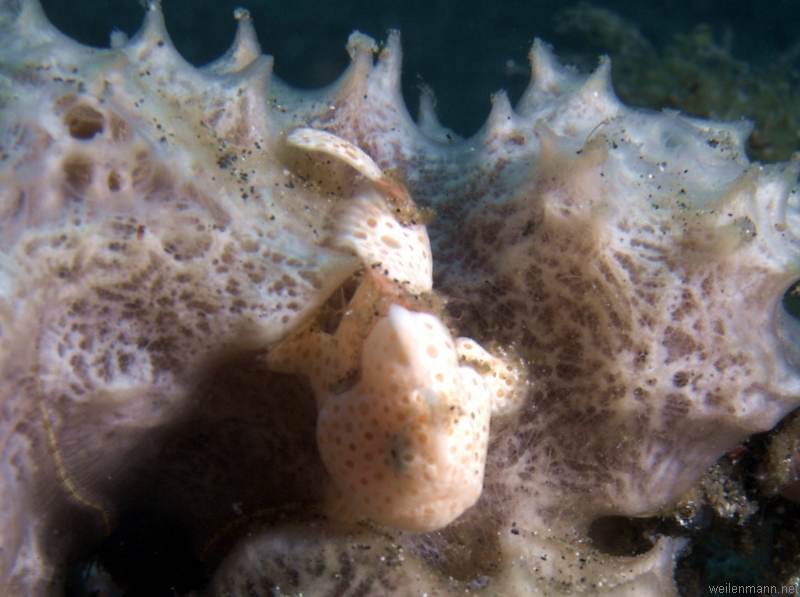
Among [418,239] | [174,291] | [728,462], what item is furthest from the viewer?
[728,462]

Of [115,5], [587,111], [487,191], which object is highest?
[587,111]

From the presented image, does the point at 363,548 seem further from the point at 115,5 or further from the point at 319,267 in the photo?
the point at 115,5

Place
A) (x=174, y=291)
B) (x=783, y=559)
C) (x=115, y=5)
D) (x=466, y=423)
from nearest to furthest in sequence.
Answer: (x=466, y=423) < (x=174, y=291) < (x=783, y=559) < (x=115, y=5)

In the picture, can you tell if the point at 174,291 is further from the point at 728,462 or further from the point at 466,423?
the point at 728,462

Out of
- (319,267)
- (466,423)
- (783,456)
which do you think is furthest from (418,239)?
(783,456)

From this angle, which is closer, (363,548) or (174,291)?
(174,291)

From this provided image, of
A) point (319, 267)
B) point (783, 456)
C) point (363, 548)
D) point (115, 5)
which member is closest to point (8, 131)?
point (319, 267)

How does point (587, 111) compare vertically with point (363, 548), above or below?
above
